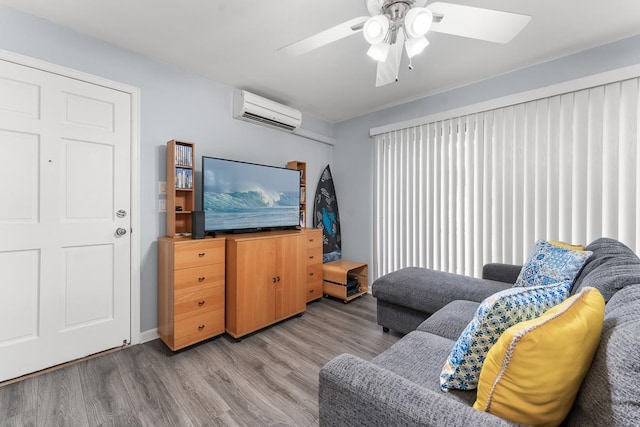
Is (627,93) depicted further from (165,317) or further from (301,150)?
(165,317)

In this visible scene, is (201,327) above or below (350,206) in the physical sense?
below

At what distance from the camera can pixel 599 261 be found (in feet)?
4.45

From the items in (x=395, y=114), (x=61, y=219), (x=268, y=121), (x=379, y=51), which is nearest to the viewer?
(x=379, y=51)

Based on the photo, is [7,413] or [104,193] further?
[104,193]

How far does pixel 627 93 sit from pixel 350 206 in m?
2.76

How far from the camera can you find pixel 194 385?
5.72ft

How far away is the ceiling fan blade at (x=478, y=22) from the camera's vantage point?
1.20 meters

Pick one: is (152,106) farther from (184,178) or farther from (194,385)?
(194,385)

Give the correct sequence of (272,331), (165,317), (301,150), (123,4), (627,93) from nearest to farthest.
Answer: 1. (123,4)
2. (627,93)
3. (165,317)
4. (272,331)
5. (301,150)

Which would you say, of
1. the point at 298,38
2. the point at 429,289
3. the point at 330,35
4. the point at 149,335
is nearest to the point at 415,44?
the point at 330,35

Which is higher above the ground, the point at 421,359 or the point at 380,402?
the point at 380,402

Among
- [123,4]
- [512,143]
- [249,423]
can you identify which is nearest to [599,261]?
[512,143]

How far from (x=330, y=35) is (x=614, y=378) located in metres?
1.66

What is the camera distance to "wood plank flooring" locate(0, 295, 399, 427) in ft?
4.86
